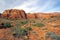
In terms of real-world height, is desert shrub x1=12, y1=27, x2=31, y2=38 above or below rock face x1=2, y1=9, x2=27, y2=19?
below

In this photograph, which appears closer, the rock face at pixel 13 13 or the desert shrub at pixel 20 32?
the desert shrub at pixel 20 32

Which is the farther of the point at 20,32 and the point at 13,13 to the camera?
the point at 13,13

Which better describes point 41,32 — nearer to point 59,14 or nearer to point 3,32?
point 3,32

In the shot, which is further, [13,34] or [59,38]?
[13,34]

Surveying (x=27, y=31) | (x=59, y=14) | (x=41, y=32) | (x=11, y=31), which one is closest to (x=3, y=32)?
(x=11, y=31)

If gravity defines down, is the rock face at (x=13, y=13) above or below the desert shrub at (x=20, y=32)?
above

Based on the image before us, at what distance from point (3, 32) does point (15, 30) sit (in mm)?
1103

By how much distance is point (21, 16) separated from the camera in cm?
3981

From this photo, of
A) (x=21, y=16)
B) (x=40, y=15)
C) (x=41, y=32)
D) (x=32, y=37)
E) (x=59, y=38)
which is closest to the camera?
(x=59, y=38)

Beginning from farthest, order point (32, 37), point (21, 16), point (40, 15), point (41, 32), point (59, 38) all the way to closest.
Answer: point (40, 15) → point (21, 16) → point (41, 32) → point (32, 37) → point (59, 38)

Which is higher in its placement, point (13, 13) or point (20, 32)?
point (13, 13)

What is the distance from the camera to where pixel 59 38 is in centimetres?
1523

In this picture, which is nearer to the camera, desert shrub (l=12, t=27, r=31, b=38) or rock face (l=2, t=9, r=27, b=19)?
desert shrub (l=12, t=27, r=31, b=38)

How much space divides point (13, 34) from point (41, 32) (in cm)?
262
